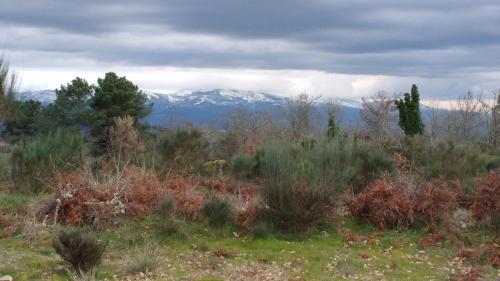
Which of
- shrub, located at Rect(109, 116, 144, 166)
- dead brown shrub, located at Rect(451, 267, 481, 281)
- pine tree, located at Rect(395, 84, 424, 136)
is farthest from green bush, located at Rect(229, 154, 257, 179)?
pine tree, located at Rect(395, 84, 424, 136)

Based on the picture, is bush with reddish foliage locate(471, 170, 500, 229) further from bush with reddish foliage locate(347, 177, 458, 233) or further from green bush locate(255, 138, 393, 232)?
green bush locate(255, 138, 393, 232)

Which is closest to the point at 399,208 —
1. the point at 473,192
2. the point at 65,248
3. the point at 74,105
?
the point at 473,192

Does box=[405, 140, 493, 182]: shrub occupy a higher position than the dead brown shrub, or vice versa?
box=[405, 140, 493, 182]: shrub

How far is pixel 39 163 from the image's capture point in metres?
13.5

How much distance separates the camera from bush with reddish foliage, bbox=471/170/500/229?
10273 mm

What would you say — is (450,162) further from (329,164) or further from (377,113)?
(377,113)

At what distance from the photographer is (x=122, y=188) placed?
11000mm

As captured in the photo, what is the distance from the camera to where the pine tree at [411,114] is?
28156 millimetres

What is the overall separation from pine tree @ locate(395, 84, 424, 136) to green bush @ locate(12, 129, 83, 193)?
17696 mm

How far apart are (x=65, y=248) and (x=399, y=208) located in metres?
5.45

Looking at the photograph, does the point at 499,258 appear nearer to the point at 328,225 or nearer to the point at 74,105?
the point at 328,225

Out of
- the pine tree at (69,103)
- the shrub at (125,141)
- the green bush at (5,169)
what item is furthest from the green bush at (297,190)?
the pine tree at (69,103)

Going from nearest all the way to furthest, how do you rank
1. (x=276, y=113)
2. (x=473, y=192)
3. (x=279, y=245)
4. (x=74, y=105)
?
(x=279, y=245), (x=473, y=192), (x=74, y=105), (x=276, y=113)

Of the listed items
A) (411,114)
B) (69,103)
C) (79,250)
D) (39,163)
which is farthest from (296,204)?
(69,103)
